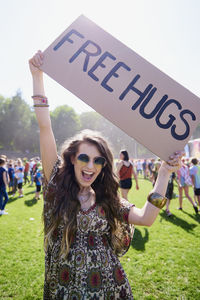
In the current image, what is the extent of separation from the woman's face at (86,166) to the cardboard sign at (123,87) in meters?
0.36

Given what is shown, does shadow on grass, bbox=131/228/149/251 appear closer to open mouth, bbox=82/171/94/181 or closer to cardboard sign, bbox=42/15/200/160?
open mouth, bbox=82/171/94/181

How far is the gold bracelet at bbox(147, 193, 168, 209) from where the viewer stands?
4.67 feet

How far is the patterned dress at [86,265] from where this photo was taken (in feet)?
4.51

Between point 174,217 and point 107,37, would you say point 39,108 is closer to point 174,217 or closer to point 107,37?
point 107,37

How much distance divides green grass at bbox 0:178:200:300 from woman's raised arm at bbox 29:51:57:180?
802 mm

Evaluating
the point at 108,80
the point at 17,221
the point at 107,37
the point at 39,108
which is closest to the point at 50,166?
the point at 39,108

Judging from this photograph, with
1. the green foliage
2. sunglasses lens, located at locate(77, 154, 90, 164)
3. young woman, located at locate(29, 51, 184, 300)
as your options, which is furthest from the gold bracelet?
the green foliage

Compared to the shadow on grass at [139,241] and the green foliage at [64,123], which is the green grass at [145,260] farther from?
the green foliage at [64,123]

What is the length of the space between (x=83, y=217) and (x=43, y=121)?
92 cm

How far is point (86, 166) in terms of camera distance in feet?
5.23

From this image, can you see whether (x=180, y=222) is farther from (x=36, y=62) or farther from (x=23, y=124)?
(x=23, y=124)

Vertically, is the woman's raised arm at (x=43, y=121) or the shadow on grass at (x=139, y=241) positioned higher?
the woman's raised arm at (x=43, y=121)

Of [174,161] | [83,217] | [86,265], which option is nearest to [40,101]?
[83,217]

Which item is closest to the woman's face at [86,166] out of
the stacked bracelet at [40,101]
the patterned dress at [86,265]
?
the patterned dress at [86,265]
